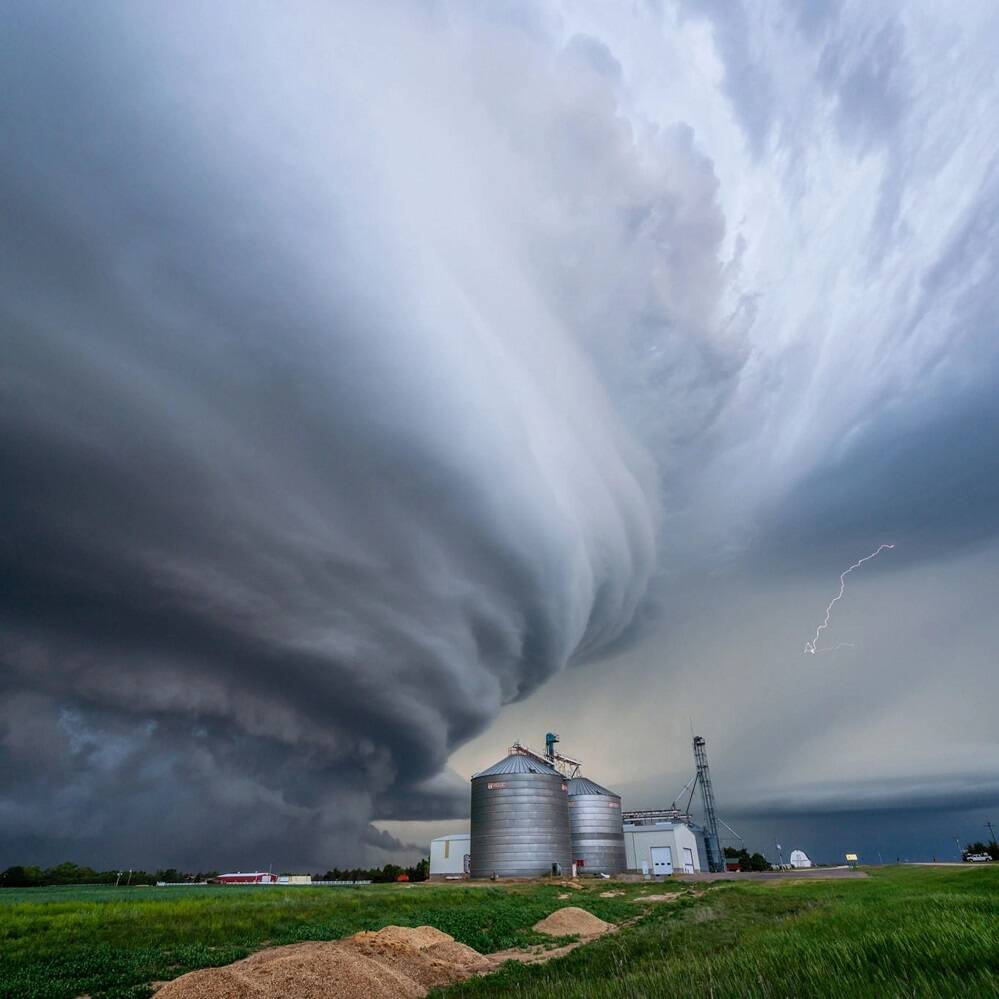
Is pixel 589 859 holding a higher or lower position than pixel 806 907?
higher

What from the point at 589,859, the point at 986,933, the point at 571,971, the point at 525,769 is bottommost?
the point at 571,971

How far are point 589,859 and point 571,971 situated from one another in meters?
102

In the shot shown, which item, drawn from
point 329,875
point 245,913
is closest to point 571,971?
point 245,913

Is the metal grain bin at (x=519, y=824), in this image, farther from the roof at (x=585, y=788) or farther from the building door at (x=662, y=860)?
the building door at (x=662, y=860)

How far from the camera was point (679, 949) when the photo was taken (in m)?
25.6

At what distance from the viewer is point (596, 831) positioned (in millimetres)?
115312

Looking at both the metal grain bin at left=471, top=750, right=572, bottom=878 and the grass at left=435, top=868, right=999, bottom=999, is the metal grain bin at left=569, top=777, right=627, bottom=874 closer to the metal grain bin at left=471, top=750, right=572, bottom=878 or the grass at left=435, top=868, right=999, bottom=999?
the metal grain bin at left=471, top=750, right=572, bottom=878

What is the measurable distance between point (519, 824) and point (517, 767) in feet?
35.4

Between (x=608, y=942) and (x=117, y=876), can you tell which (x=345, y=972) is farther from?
(x=117, y=876)

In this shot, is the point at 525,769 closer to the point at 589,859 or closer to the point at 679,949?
the point at 589,859

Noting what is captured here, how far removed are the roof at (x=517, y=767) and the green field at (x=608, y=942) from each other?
156 ft

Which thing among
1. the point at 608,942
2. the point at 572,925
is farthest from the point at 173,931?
the point at 572,925

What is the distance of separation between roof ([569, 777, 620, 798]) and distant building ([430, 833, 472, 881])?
79.0 feet

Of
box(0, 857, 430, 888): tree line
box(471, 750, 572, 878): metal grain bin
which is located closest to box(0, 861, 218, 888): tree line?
box(0, 857, 430, 888): tree line
